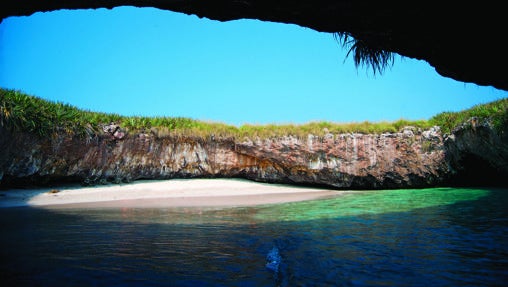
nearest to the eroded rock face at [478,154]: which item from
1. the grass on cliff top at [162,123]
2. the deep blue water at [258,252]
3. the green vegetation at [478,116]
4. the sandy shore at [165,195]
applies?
the green vegetation at [478,116]

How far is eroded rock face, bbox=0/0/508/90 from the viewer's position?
10.2 ft

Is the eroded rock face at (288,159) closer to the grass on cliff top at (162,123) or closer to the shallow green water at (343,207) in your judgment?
the grass on cliff top at (162,123)

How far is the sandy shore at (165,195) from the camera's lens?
31.3 ft

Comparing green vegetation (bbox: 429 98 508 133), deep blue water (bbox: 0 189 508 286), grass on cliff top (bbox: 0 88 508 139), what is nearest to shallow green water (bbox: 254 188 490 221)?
deep blue water (bbox: 0 189 508 286)

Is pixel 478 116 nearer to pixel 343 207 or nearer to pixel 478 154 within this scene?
pixel 478 154

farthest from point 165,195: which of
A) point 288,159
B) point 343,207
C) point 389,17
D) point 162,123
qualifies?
point 389,17

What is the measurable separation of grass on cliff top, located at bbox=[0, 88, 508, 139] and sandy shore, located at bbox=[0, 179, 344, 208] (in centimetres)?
226

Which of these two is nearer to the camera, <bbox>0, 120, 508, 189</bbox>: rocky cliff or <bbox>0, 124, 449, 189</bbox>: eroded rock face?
<bbox>0, 120, 508, 189</bbox>: rocky cliff

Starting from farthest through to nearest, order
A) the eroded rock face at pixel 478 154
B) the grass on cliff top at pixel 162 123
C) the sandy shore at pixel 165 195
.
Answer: the eroded rock face at pixel 478 154 → the grass on cliff top at pixel 162 123 → the sandy shore at pixel 165 195

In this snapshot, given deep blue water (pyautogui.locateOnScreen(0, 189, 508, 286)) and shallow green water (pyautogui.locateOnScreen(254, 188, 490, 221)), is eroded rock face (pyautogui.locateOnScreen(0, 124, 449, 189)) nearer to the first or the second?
shallow green water (pyautogui.locateOnScreen(254, 188, 490, 221))

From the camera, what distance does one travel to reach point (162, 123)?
14430mm

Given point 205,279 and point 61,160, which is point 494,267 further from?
point 61,160

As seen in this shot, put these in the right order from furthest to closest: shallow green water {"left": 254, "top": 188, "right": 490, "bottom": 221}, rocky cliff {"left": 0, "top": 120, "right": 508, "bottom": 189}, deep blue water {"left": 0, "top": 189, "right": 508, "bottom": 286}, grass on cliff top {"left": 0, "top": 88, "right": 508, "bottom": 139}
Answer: rocky cliff {"left": 0, "top": 120, "right": 508, "bottom": 189}, grass on cliff top {"left": 0, "top": 88, "right": 508, "bottom": 139}, shallow green water {"left": 254, "top": 188, "right": 490, "bottom": 221}, deep blue water {"left": 0, "top": 189, "right": 508, "bottom": 286}

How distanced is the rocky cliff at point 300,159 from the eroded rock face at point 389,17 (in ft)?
32.6
